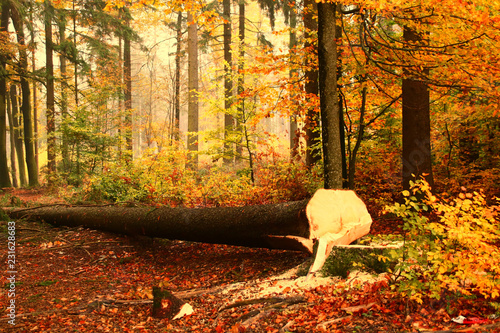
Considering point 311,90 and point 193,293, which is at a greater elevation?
point 311,90

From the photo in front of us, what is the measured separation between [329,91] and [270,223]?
8.02 feet

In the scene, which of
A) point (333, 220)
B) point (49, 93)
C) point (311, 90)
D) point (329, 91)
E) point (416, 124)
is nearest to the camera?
point (333, 220)

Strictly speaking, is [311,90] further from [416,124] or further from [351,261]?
[351,261]

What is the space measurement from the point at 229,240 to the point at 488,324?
3616 millimetres

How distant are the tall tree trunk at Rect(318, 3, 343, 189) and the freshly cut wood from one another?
509 millimetres

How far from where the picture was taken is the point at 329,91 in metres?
5.39

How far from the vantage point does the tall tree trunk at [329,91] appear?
5.37 meters

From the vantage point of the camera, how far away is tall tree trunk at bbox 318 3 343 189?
5.37 metres

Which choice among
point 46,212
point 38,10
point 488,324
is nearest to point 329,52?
point 488,324

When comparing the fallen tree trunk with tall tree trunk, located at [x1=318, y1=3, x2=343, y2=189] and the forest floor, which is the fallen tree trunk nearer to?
the forest floor

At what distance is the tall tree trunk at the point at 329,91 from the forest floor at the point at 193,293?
1621 mm

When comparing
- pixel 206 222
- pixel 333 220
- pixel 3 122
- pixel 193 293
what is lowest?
pixel 193 293

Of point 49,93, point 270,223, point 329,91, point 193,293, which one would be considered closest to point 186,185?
point 270,223

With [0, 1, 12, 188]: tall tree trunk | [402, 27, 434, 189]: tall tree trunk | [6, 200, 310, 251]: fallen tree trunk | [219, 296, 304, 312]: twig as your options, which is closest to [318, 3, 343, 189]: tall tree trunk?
[6, 200, 310, 251]: fallen tree trunk
